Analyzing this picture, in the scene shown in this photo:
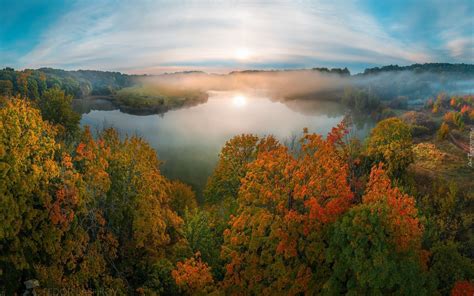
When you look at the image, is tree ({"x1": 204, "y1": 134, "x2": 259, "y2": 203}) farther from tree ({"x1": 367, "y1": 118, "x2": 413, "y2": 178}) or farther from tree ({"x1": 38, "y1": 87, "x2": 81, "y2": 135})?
tree ({"x1": 38, "y1": 87, "x2": 81, "y2": 135})

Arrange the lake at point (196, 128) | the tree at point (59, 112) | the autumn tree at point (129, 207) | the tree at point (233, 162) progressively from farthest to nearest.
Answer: the lake at point (196, 128), the tree at point (59, 112), the tree at point (233, 162), the autumn tree at point (129, 207)

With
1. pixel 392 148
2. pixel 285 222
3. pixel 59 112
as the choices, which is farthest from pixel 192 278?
pixel 59 112

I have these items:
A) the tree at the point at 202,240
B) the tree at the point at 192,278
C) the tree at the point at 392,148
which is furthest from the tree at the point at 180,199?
the tree at the point at 392,148

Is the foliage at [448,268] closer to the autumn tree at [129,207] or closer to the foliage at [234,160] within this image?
the foliage at [234,160]

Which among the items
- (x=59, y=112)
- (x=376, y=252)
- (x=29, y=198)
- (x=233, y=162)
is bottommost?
(x=233, y=162)

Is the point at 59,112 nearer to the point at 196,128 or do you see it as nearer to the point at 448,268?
the point at 448,268

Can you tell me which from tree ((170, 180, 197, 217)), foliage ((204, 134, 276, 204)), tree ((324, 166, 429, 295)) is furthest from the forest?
tree ((170, 180, 197, 217))
